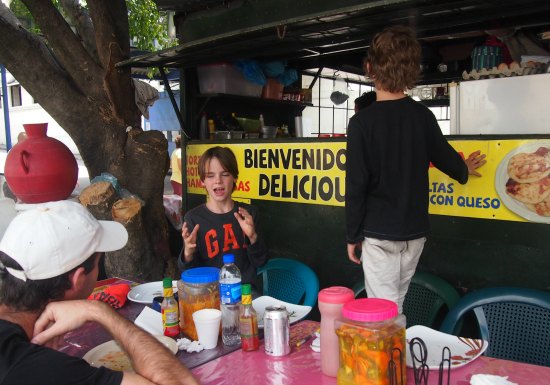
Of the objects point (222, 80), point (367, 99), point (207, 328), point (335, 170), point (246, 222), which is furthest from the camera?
point (222, 80)

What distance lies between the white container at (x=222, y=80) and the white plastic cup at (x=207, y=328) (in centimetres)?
393

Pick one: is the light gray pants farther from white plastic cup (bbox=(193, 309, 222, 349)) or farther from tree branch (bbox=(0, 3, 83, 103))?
tree branch (bbox=(0, 3, 83, 103))

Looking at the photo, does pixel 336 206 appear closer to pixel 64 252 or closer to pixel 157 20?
pixel 64 252

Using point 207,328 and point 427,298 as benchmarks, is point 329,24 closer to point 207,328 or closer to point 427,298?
point 427,298

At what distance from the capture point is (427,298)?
3.50 m

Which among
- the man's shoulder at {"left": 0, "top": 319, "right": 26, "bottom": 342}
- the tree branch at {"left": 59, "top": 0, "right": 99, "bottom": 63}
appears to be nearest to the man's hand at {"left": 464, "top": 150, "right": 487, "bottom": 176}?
the man's shoulder at {"left": 0, "top": 319, "right": 26, "bottom": 342}

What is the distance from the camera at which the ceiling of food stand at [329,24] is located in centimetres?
346

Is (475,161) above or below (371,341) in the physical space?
above

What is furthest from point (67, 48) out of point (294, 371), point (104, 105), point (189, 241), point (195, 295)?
point (294, 371)

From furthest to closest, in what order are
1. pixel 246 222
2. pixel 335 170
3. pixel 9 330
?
pixel 335 170 < pixel 246 222 < pixel 9 330

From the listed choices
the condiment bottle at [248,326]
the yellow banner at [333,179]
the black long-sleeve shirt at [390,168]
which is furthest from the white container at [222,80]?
the condiment bottle at [248,326]

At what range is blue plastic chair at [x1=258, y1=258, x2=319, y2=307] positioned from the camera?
3.48 meters

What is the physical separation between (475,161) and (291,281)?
1.61m

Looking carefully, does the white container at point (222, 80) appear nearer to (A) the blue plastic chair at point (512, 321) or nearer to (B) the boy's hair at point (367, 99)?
(B) the boy's hair at point (367, 99)
